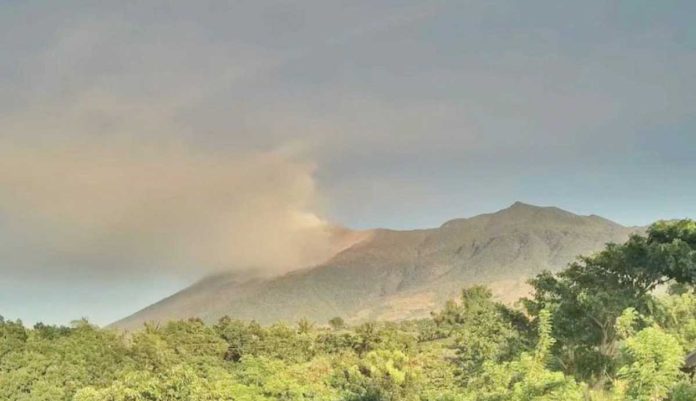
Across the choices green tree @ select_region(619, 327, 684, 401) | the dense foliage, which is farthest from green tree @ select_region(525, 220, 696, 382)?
green tree @ select_region(619, 327, 684, 401)

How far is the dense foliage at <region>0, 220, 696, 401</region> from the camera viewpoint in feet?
55.0

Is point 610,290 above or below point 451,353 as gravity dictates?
above

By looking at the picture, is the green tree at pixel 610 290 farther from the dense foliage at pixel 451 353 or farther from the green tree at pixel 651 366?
the green tree at pixel 651 366

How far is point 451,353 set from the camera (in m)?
92.1

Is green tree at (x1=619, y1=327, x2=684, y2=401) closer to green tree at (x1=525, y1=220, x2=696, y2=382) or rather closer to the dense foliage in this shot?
the dense foliage

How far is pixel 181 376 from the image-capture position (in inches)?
1794

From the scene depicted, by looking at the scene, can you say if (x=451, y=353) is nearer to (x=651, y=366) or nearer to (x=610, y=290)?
(x=610, y=290)

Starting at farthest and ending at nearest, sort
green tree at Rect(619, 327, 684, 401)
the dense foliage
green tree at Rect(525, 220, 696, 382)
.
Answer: green tree at Rect(525, 220, 696, 382) → the dense foliage → green tree at Rect(619, 327, 684, 401)

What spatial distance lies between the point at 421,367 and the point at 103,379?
29.6m

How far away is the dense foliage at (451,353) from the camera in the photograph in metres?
16.8

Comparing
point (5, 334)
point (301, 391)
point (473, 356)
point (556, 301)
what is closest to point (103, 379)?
point (5, 334)

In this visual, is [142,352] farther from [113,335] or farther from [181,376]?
[181,376]

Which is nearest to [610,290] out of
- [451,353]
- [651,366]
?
[651,366]

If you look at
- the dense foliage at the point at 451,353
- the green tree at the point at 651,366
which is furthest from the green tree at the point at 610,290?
the green tree at the point at 651,366
